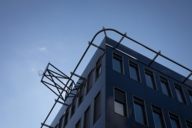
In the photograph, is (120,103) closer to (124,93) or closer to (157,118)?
(124,93)

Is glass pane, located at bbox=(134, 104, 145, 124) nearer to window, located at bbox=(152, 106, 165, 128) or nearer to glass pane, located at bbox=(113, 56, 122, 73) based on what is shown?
window, located at bbox=(152, 106, 165, 128)

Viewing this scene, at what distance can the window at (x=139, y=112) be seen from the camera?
786 inches

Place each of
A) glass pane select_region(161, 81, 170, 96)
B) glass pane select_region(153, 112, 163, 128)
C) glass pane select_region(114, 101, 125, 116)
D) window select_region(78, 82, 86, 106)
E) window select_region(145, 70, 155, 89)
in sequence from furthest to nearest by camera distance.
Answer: window select_region(78, 82, 86, 106), glass pane select_region(161, 81, 170, 96), window select_region(145, 70, 155, 89), glass pane select_region(153, 112, 163, 128), glass pane select_region(114, 101, 125, 116)

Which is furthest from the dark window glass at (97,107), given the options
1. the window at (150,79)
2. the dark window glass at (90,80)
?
the window at (150,79)

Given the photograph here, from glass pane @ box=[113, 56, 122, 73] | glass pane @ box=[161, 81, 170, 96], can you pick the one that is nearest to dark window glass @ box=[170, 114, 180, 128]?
glass pane @ box=[161, 81, 170, 96]

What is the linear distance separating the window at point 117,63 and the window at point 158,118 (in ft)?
12.4

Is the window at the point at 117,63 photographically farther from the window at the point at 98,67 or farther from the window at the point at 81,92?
the window at the point at 81,92

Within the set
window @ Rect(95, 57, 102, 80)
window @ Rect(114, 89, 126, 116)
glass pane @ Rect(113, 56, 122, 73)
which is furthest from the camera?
window @ Rect(95, 57, 102, 80)

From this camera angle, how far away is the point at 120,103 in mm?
20047

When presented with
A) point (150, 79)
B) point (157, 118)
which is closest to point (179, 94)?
point (150, 79)

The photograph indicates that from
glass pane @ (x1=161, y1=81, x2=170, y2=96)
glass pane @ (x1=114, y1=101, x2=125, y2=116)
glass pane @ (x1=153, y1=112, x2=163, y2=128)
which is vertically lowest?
glass pane @ (x1=114, y1=101, x2=125, y2=116)

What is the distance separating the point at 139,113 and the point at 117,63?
16.1 ft

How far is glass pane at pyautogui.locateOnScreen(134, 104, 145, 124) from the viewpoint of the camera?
1992cm

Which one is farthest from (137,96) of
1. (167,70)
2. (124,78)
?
(167,70)
